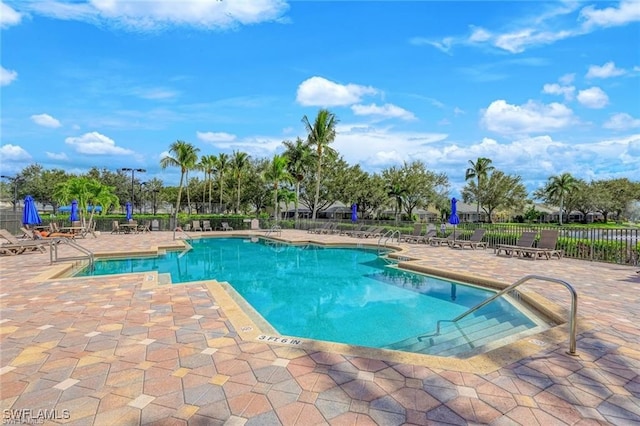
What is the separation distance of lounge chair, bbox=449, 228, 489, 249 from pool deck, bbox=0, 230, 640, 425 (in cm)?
915

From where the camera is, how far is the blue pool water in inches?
240

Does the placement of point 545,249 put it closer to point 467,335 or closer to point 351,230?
point 467,335

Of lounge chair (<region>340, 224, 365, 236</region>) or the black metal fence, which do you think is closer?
the black metal fence

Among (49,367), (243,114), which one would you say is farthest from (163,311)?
(243,114)

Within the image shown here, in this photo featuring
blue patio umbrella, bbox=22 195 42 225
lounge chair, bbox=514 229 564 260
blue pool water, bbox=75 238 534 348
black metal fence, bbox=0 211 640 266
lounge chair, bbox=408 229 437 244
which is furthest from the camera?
lounge chair, bbox=408 229 437 244

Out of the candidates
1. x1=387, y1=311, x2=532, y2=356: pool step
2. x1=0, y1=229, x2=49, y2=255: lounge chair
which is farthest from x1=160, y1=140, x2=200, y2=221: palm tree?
x1=387, y1=311, x2=532, y2=356: pool step

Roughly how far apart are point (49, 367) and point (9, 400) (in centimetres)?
60

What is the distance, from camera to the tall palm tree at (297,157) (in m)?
32.8

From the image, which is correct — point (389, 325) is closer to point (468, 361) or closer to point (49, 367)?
point (468, 361)

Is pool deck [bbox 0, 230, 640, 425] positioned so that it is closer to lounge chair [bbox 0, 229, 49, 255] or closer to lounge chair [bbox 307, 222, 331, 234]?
lounge chair [bbox 0, 229, 49, 255]

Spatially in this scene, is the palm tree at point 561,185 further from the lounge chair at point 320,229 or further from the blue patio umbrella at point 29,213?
the blue patio umbrella at point 29,213

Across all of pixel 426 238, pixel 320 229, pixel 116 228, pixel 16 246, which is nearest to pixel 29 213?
pixel 16 246

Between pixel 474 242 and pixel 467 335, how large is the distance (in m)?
9.98

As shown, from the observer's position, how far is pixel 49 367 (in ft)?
11.2
